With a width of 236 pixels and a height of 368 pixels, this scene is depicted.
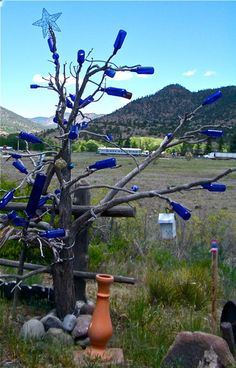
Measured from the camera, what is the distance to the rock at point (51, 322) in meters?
4.64

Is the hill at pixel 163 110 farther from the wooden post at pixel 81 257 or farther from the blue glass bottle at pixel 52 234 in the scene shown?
the blue glass bottle at pixel 52 234

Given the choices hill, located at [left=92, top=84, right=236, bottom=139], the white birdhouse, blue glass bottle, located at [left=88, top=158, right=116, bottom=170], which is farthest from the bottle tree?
hill, located at [left=92, top=84, right=236, bottom=139]

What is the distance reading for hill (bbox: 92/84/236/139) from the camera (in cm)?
5122

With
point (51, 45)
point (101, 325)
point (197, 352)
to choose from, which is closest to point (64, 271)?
point (101, 325)

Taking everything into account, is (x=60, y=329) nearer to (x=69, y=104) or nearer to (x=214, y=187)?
(x=214, y=187)

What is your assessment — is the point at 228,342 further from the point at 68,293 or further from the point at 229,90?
the point at 229,90

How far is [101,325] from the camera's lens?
4.26m

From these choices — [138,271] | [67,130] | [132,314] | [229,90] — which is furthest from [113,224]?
[229,90]

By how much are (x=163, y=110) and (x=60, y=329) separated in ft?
188

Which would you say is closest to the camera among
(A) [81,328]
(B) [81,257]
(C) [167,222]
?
(A) [81,328]

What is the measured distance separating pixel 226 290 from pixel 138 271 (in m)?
1.10

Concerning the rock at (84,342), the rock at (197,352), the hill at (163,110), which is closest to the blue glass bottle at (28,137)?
the rock at (84,342)

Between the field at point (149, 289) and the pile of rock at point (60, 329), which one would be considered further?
the pile of rock at point (60, 329)

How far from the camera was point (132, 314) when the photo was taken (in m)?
4.97
